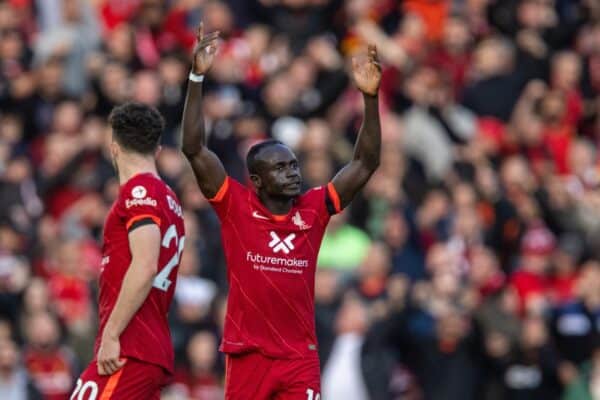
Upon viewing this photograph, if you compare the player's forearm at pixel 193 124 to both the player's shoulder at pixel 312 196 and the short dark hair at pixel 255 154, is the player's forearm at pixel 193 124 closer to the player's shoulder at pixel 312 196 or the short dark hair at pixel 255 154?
the short dark hair at pixel 255 154

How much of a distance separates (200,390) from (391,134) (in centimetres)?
449

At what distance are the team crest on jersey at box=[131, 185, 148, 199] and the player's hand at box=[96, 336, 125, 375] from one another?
837 millimetres

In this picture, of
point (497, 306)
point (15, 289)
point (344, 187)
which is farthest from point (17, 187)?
point (344, 187)

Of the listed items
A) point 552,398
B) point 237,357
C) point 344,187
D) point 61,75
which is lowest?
point 552,398

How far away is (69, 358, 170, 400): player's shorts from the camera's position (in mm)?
10062

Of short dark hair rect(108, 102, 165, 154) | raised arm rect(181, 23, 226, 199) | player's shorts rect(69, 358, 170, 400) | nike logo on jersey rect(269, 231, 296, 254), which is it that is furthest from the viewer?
nike logo on jersey rect(269, 231, 296, 254)

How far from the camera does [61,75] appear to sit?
20.3 meters

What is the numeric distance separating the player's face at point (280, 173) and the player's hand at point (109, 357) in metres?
1.38

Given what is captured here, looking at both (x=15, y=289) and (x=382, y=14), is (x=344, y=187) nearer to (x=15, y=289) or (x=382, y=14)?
(x=15, y=289)

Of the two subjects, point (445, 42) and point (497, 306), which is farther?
point (445, 42)

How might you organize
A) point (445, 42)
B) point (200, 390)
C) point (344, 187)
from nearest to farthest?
point (344, 187) → point (200, 390) → point (445, 42)

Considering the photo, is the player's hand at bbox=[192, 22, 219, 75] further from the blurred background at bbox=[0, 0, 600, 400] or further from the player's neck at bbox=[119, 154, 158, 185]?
the blurred background at bbox=[0, 0, 600, 400]

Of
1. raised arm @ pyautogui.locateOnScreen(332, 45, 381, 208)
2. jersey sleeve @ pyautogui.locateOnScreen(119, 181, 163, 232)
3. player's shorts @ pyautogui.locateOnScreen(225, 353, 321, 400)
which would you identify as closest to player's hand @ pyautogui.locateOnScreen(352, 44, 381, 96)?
raised arm @ pyautogui.locateOnScreen(332, 45, 381, 208)

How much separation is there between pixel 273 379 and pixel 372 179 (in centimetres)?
854
